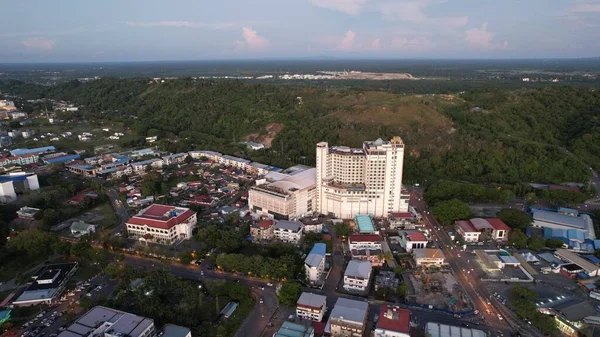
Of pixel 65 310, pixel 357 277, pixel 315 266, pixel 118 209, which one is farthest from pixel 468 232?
pixel 118 209

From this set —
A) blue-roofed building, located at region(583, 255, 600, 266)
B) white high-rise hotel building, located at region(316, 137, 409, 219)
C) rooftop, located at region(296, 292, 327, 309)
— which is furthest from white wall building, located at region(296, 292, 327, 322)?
blue-roofed building, located at region(583, 255, 600, 266)

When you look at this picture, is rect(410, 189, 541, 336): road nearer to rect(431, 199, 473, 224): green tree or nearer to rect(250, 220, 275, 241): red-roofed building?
rect(431, 199, 473, 224): green tree

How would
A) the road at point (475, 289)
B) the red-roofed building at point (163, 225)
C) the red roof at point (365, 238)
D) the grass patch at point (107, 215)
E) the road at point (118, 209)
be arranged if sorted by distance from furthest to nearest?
the grass patch at point (107, 215) → the road at point (118, 209) → the red-roofed building at point (163, 225) → the red roof at point (365, 238) → the road at point (475, 289)

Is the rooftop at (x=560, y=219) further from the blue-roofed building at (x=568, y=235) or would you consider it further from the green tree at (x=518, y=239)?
the green tree at (x=518, y=239)

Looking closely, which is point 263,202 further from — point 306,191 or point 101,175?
point 101,175

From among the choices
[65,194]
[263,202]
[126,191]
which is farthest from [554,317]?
[65,194]

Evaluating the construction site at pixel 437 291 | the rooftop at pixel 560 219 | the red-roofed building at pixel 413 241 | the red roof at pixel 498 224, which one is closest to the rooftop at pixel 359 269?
the construction site at pixel 437 291
